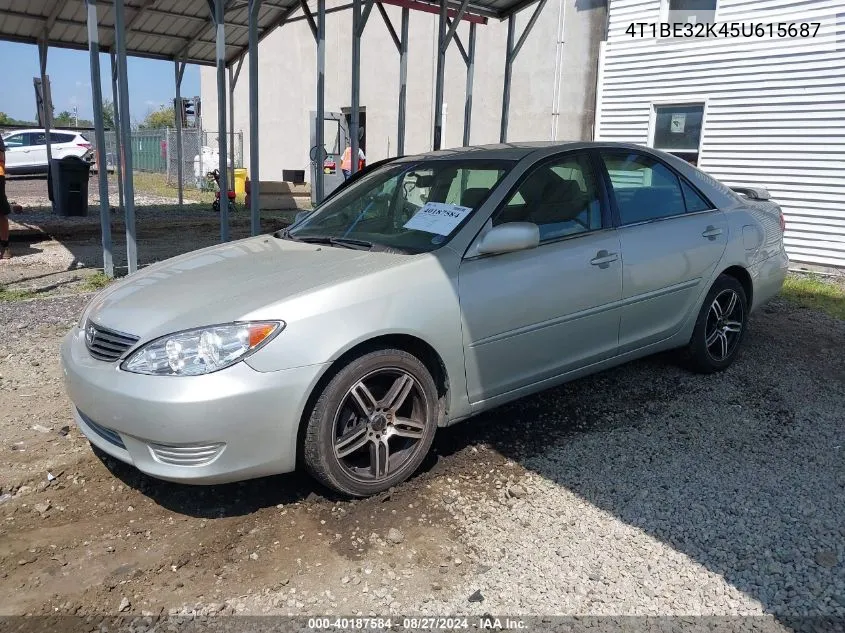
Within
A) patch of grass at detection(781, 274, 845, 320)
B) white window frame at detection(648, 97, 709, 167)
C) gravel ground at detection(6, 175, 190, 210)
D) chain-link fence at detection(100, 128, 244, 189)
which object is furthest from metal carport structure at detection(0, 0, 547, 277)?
chain-link fence at detection(100, 128, 244, 189)

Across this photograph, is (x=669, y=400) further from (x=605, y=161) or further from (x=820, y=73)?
(x=820, y=73)

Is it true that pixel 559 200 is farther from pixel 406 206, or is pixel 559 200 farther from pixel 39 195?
pixel 39 195

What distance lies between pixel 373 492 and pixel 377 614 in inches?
29.5

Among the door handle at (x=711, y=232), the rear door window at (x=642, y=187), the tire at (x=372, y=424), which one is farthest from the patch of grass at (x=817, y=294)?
the tire at (x=372, y=424)

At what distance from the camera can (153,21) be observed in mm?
11742

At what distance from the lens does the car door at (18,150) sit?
2427cm

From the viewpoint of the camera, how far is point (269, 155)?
80.4 ft

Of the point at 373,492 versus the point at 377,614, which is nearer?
the point at 377,614

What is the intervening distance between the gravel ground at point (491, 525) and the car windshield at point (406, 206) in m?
1.19

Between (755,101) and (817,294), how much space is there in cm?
417

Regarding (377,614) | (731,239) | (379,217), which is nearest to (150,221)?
(379,217)

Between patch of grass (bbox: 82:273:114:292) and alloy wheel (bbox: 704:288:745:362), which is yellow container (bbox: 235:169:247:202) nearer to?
patch of grass (bbox: 82:273:114:292)

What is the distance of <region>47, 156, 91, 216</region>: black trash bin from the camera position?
13.0m

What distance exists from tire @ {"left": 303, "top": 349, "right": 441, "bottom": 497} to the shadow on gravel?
497 millimetres
